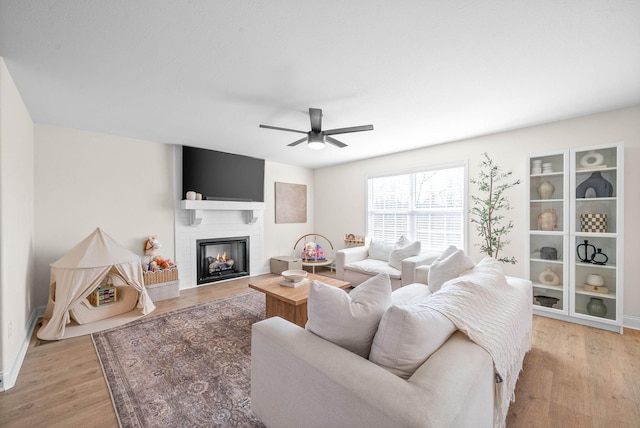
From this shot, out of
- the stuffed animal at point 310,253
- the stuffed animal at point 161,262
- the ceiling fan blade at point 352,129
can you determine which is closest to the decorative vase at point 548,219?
the ceiling fan blade at point 352,129

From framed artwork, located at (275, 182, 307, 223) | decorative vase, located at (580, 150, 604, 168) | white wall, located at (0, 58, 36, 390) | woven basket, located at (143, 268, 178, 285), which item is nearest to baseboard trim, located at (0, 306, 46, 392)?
white wall, located at (0, 58, 36, 390)

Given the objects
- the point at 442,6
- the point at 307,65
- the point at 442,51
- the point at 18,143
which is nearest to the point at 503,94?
the point at 442,51

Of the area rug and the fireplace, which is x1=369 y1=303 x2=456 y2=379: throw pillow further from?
the fireplace

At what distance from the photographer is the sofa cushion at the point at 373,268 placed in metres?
3.88

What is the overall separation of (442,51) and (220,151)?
379cm

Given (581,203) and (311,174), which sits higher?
(311,174)

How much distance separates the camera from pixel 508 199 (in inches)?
143

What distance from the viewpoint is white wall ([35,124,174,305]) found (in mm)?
3303

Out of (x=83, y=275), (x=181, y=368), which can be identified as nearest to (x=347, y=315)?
(x=181, y=368)

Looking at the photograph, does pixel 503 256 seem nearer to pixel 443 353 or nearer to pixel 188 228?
pixel 443 353

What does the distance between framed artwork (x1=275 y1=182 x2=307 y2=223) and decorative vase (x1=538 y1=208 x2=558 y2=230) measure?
423 centimetres

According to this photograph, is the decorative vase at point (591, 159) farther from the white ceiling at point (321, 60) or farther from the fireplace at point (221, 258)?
the fireplace at point (221, 258)

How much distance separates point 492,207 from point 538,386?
223 cm

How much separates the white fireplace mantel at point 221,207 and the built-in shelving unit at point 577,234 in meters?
4.24
